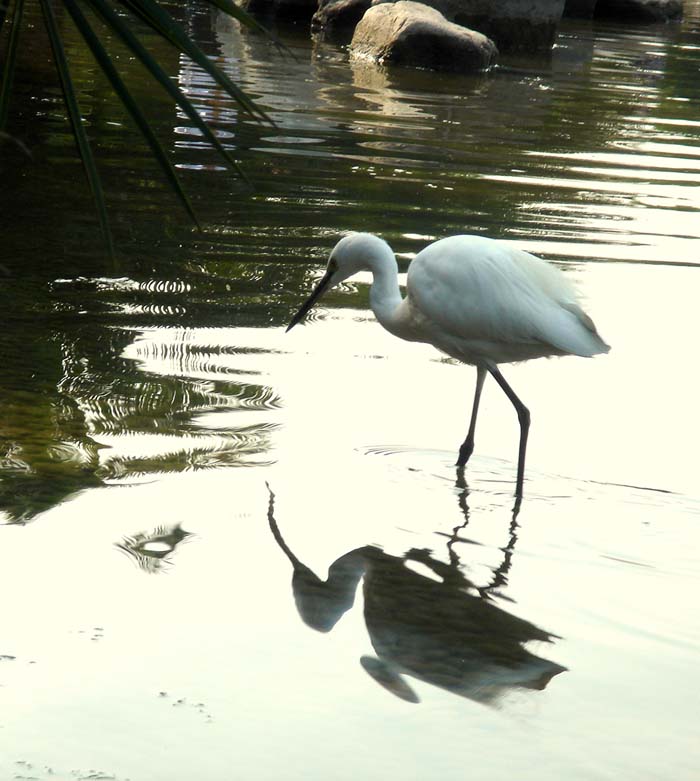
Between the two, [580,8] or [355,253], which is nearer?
[355,253]

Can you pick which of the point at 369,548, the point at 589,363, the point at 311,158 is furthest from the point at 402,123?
the point at 369,548

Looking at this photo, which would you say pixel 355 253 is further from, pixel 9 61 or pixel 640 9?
pixel 640 9

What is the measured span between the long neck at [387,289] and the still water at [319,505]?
434mm

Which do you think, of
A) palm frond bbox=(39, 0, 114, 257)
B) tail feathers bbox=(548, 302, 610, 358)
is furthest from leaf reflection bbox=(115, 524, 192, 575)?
palm frond bbox=(39, 0, 114, 257)

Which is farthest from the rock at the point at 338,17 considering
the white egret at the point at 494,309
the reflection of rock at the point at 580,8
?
the white egret at the point at 494,309

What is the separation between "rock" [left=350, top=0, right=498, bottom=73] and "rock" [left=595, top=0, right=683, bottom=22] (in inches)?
366

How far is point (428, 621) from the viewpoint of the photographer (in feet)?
12.3

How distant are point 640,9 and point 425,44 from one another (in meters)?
10.3

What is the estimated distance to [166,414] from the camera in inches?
204

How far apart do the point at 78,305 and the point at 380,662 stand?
344 centimetres

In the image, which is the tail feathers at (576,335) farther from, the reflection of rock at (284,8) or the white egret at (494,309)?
the reflection of rock at (284,8)

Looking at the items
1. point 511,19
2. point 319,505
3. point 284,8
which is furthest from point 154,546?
point 284,8

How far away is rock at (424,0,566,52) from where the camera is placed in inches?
771

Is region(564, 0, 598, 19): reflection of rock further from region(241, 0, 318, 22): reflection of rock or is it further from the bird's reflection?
the bird's reflection
